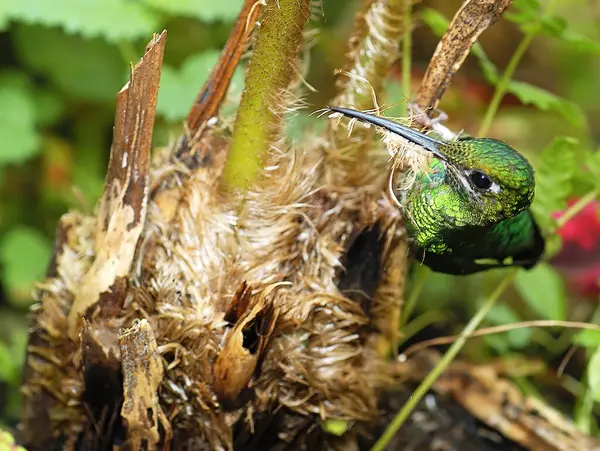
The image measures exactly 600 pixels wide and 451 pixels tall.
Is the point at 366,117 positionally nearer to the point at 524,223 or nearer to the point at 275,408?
the point at 524,223

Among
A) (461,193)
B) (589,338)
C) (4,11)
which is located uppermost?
(4,11)

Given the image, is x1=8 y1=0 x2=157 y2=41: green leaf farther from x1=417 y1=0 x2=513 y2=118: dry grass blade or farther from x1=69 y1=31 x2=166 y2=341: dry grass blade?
x1=417 y1=0 x2=513 y2=118: dry grass blade

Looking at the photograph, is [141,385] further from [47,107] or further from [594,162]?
[47,107]

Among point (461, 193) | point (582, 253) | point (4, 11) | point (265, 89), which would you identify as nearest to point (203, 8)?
point (4, 11)

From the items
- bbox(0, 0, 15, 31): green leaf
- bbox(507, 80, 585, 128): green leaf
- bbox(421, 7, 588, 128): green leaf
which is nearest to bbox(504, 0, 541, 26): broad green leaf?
bbox(421, 7, 588, 128): green leaf

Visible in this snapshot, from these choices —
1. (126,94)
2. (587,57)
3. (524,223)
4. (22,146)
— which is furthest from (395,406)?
(587,57)
